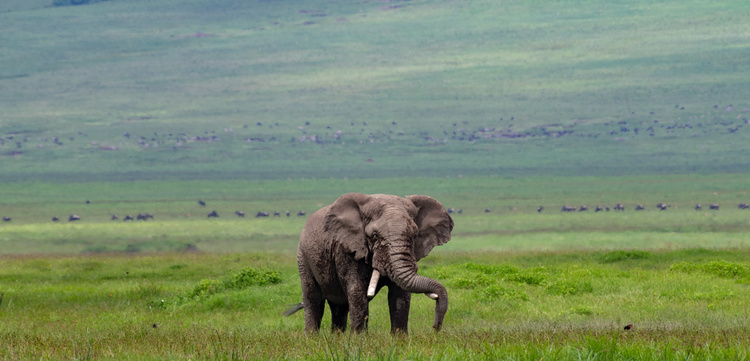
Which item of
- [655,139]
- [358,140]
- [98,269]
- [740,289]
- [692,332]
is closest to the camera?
[692,332]

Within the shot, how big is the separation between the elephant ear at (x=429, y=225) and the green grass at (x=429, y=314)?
1.44 m

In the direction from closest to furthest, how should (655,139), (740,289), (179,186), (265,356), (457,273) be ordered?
(265,356), (740,289), (457,273), (179,186), (655,139)

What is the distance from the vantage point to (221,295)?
24.8 m

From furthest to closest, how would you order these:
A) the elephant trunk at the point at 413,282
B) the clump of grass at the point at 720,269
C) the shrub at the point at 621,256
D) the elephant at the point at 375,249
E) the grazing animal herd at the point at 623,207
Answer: the grazing animal herd at the point at 623,207 < the shrub at the point at 621,256 < the clump of grass at the point at 720,269 < the elephant at the point at 375,249 < the elephant trunk at the point at 413,282

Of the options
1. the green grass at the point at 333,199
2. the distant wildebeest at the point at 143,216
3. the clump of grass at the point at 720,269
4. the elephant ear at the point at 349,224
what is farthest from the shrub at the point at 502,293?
the distant wildebeest at the point at 143,216

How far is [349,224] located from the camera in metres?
14.7

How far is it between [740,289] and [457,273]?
27.0 ft

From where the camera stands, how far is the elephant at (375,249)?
13.7 m

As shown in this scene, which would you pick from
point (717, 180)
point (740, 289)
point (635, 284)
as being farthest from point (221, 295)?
point (717, 180)

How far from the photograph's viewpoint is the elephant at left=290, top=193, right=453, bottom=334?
13680 mm

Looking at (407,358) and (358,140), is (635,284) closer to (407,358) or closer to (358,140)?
(407,358)

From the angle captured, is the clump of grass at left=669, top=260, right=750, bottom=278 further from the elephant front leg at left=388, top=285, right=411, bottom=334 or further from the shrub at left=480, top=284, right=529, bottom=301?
the elephant front leg at left=388, top=285, right=411, bottom=334

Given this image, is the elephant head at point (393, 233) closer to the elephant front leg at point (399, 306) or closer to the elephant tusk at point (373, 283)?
the elephant tusk at point (373, 283)

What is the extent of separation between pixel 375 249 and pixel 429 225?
146 cm
